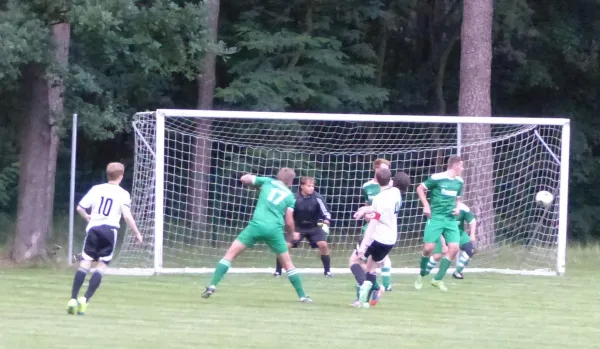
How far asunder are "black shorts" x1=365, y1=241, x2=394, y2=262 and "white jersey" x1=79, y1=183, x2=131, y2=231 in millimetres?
2773

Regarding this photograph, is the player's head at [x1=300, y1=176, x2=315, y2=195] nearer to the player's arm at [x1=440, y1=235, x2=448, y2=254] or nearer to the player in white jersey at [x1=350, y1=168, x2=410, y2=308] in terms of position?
the player's arm at [x1=440, y1=235, x2=448, y2=254]

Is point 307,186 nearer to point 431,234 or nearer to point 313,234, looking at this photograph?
point 313,234

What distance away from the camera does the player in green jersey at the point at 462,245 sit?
14598 millimetres

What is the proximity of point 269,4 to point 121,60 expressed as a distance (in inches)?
215

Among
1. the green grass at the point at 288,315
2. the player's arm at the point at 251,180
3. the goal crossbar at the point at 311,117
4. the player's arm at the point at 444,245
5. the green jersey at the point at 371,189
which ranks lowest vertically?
the green grass at the point at 288,315

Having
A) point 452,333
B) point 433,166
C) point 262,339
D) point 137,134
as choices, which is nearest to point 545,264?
point 433,166

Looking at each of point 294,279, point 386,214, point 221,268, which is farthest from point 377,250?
point 221,268

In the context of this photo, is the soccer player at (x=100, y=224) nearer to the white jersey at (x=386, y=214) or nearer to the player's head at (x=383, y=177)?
the white jersey at (x=386, y=214)

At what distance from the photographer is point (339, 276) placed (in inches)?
650

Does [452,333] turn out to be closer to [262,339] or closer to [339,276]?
[262,339]

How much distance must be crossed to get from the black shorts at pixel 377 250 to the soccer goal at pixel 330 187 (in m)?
4.73

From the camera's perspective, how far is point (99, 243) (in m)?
10.8

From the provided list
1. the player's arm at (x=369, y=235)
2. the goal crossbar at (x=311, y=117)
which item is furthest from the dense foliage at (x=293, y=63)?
the player's arm at (x=369, y=235)

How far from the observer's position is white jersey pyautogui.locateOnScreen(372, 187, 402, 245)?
37.7ft
